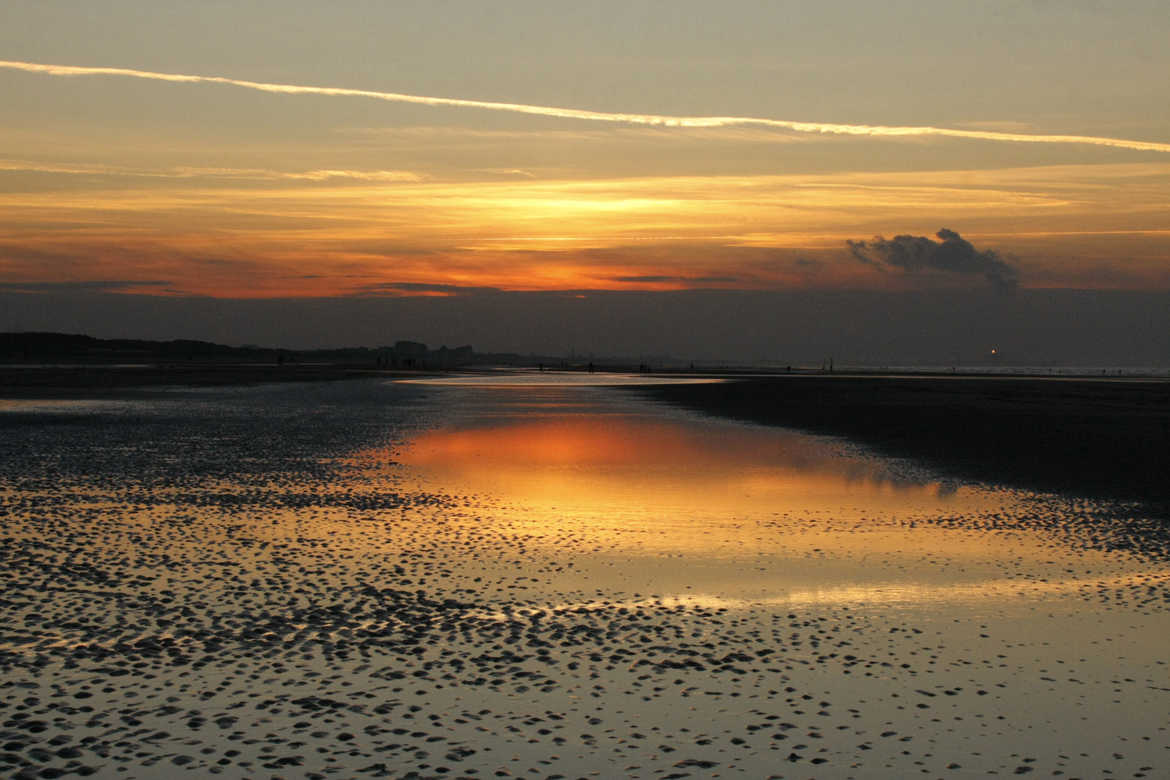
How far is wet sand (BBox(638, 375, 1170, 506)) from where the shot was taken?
26000 mm

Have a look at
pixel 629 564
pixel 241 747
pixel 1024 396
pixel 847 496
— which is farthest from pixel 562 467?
pixel 1024 396

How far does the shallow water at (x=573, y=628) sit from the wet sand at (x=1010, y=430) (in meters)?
3.96

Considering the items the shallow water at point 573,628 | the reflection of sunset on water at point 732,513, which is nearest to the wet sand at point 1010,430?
the reflection of sunset on water at point 732,513

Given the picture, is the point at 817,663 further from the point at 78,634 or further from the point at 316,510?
the point at 316,510

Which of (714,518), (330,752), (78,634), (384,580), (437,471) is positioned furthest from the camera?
(437,471)

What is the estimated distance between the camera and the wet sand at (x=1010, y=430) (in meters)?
26.0

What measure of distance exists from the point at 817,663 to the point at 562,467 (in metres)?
17.7

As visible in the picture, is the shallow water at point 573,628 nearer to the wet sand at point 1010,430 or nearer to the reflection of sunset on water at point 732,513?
A: the reflection of sunset on water at point 732,513

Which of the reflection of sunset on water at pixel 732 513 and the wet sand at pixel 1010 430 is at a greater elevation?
the wet sand at pixel 1010 430

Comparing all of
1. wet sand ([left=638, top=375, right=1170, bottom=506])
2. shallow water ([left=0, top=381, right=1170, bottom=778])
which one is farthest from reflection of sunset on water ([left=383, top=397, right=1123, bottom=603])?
wet sand ([left=638, top=375, right=1170, bottom=506])

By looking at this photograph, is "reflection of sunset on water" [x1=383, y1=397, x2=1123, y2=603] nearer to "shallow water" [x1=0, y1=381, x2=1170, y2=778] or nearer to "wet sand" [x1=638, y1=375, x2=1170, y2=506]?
"shallow water" [x1=0, y1=381, x2=1170, y2=778]

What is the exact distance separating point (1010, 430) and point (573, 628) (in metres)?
33.5

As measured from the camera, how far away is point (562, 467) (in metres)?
27.5

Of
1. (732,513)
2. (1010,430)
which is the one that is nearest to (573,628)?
(732,513)
